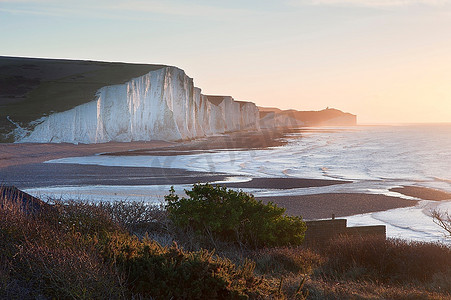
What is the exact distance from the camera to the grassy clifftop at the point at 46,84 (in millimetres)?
69000

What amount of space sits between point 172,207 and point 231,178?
70.4 feet

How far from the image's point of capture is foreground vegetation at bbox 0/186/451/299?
668 centimetres

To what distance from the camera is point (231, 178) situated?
112ft

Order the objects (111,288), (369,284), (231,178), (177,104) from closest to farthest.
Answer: (111,288) < (369,284) < (231,178) < (177,104)

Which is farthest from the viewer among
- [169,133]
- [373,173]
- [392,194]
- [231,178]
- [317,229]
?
[169,133]

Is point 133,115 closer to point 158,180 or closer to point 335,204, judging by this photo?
point 158,180

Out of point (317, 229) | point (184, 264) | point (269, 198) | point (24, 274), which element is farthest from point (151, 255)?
point (269, 198)

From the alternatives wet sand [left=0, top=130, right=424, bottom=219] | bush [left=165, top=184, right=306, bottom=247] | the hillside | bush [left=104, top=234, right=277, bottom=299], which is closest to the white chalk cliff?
the hillside

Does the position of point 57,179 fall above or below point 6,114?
below

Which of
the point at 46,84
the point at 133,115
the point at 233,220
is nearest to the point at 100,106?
the point at 133,115

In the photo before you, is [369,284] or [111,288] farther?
[369,284]

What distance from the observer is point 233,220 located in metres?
12.3

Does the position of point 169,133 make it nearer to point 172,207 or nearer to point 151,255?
point 172,207

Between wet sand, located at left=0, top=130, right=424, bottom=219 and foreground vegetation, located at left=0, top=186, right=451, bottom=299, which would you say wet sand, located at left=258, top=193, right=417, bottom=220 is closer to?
wet sand, located at left=0, top=130, right=424, bottom=219
